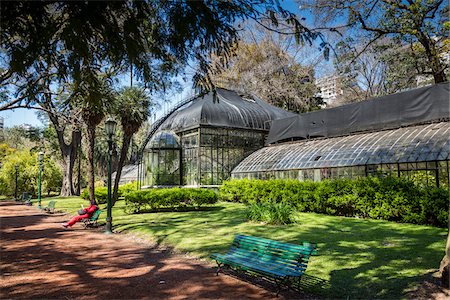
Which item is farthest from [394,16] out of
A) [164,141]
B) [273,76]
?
[273,76]

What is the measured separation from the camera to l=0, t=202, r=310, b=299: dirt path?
513 centimetres

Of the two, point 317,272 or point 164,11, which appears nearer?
point 164,11

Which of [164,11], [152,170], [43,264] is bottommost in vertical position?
[43,264]

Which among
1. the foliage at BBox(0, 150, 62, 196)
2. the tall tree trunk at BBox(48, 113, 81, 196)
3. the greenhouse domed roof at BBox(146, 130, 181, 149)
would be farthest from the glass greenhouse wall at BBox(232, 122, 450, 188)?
the foliage at BBox(0, 150, 62, 196)

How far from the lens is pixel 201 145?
74.2 ft

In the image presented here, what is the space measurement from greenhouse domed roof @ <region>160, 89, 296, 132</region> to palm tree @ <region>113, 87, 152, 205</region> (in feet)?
15.4

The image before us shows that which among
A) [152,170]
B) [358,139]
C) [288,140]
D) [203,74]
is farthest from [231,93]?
[203,74]

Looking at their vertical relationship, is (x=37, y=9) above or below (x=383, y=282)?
above

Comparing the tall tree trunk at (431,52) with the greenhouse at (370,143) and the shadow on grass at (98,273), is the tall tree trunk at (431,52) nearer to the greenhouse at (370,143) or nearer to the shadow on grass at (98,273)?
the greenhouse at (370,143)

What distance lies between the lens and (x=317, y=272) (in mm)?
5938

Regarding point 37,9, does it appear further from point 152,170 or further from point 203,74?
point 152,170

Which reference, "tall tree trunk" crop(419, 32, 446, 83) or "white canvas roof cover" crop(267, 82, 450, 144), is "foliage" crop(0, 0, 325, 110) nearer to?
"tall tree trunk" crop(419, 32, 446, 83)

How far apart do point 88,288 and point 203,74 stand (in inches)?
164

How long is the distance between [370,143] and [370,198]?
411cm
